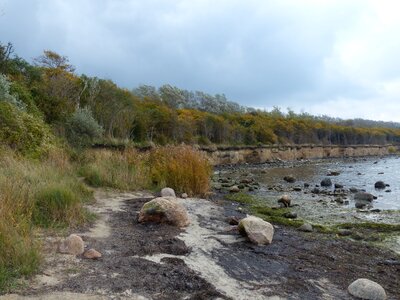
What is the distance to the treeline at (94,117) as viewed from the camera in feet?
54.1

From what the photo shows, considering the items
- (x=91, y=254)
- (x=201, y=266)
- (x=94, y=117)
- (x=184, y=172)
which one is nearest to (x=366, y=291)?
(x=201, y=266)

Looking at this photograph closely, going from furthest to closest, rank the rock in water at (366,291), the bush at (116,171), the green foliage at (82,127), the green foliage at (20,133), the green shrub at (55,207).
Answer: the green foliage at (82,127)
the bush at (116,171)
the green foliage at (20,133)
the green shrub at (55,207)
the rock in water at (366,291)

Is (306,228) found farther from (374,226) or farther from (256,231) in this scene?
(256,231)

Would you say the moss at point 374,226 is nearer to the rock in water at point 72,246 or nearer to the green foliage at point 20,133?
the rock in water at point 72,246

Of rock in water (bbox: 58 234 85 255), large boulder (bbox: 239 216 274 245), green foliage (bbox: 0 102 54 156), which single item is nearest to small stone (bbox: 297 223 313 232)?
large boulder (bbox: 239 216 274 245)

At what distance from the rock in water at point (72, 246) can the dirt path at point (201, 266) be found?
0.58 feet

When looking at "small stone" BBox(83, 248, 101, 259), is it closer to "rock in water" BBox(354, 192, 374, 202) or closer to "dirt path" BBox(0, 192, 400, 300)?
"dirt path" BBox(0, 192, 400, 300)

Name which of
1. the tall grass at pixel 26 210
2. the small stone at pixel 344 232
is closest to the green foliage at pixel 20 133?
the tall grass at pixel 26 210

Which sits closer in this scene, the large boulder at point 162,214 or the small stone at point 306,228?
the large boulder at point 162,214

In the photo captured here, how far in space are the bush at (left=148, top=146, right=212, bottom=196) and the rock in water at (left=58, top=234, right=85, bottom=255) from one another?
8702mm

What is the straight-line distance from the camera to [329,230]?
36.7ft

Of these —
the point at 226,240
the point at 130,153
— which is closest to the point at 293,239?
the point at 226,240

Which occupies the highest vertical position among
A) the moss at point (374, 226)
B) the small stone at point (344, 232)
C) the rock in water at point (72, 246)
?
the rock in water at point (72, 246)

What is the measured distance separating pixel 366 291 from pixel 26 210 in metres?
5.69
